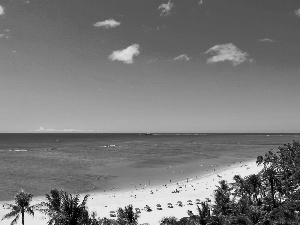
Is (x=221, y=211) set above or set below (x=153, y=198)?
above

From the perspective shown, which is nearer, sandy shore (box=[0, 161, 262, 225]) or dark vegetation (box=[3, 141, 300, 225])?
dark vegetation (box=[3, 141, 300, 225])

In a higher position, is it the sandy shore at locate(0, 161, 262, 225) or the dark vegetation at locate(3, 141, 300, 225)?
the dark vegetation at locate(3, 141, 300, 225)

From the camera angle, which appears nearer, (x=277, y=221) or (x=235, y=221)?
(x=235, y=221)

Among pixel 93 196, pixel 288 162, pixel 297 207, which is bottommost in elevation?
pixel 93 196

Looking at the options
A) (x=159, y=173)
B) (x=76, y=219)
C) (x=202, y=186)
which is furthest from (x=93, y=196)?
(x=76, y=219)

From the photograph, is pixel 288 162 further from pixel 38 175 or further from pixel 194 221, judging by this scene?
pixel 38 175

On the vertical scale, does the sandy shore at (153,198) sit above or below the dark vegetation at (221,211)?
below

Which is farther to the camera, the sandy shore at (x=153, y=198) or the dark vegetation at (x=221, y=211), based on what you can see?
the sandy shore at (x=153, y=198)

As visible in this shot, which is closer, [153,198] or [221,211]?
[221,211]
